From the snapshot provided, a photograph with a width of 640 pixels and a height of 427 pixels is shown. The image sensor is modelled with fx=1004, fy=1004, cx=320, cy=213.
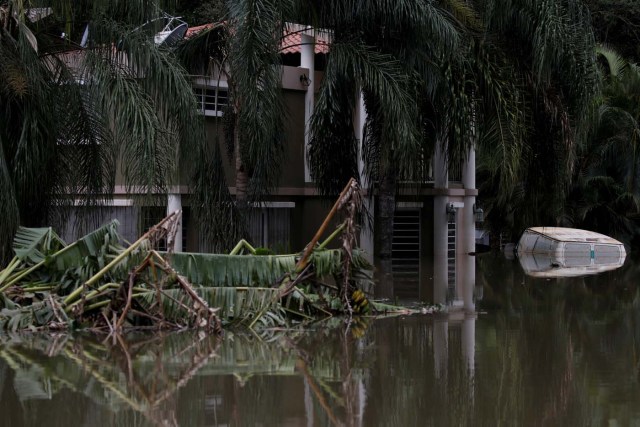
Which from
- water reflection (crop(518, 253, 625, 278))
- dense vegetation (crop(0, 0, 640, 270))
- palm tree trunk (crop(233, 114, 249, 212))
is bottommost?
water reflection (crop(518, 253, 625, 278))

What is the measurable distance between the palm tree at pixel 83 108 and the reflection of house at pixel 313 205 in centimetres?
469

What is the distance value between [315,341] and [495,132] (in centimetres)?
1002

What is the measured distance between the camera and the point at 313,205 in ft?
89.9

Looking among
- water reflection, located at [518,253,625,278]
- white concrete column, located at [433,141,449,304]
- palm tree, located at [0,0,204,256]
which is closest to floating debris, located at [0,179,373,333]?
palm tree, located at [0,0,204,256]

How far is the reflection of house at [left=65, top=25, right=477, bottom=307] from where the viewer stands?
2302cm

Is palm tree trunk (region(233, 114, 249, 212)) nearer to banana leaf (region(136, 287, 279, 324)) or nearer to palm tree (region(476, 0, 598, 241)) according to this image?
palm tree (region(476, 0, 598, 241))

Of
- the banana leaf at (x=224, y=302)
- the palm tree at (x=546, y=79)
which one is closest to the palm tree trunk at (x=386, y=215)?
the palm tree at (x=546, y=79)

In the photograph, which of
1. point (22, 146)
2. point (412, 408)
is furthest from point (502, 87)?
point (412, 408)

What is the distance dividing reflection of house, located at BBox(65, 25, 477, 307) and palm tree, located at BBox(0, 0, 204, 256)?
469 centimetres

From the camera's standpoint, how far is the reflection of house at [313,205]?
23.0 metres

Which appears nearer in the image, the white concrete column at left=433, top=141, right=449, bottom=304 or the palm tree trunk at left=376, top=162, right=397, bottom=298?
the palm tree trunk at left=376, top=162, right=397, bottom=298

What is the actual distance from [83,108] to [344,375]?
7.40 metres

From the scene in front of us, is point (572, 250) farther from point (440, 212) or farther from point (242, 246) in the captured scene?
point (242, 246)

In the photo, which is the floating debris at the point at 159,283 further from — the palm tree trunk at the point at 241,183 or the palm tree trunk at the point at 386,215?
the palm tree trunk at the point at 386,215
